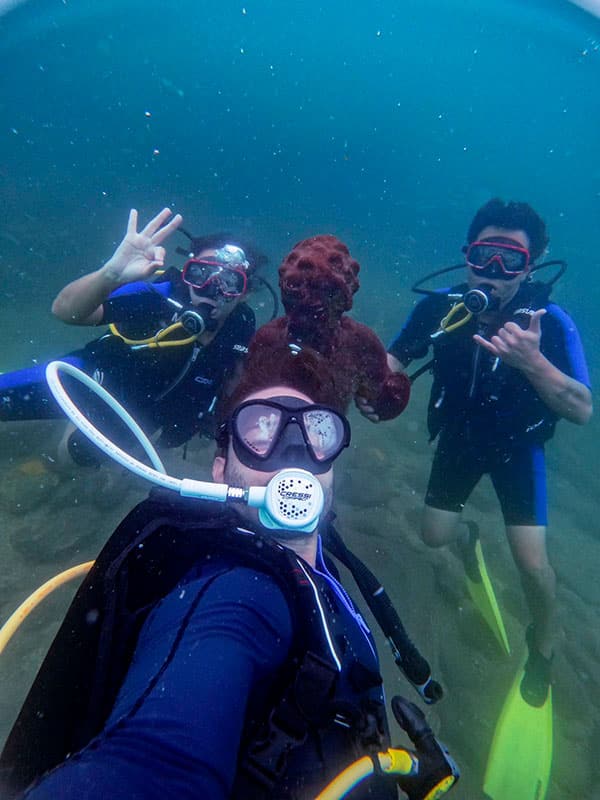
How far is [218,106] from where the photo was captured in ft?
311

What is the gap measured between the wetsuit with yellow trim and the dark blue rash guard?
344 centimetres

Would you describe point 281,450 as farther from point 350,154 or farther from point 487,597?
point 350,154

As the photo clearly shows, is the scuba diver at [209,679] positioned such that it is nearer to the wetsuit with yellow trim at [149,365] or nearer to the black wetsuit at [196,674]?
the black wetsuit at [196,674]

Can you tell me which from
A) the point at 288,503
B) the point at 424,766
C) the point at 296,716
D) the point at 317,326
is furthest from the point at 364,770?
the point at 317,326

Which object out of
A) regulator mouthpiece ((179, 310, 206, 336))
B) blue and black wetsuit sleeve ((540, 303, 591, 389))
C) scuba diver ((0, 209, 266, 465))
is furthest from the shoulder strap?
blue and black wetsuit sleeve ((540, 303, 591, 389))

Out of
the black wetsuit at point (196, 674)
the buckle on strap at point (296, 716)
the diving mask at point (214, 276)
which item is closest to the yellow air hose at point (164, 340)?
the diving mask at point (214, 276)

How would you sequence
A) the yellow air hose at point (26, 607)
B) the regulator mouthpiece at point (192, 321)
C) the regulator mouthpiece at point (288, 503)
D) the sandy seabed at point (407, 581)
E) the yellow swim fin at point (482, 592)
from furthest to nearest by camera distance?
the yellow swim fin at point (482, 592)
the sandy seabed at point (407, 581)
the regulator mouthpiece at point (192, 321)
the yellow air hose at point (26, 607)
the regulator mouthpiece at point (288, 503)

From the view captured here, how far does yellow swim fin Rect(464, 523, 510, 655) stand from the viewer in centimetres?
598

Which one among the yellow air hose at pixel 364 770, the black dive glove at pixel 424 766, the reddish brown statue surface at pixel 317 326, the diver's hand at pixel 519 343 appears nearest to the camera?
the yellow air hose at pixel 364 770

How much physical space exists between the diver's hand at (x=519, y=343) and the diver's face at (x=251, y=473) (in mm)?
2164

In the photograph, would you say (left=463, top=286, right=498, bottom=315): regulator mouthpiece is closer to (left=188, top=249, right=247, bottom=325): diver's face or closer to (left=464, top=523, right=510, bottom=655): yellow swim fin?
(left=188, top=249, right=247, bottom=325): diver's face

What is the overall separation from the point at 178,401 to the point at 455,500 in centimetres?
359

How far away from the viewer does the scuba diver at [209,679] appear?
3.83ft

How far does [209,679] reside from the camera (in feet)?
4.14
